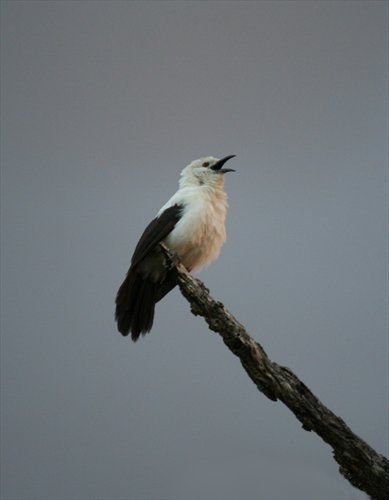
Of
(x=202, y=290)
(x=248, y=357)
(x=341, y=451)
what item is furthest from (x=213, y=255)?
(x=341, y=451)

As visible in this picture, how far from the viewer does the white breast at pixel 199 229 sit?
13.3 ft

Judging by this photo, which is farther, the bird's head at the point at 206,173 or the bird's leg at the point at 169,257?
the bird's head at the point at 206,173

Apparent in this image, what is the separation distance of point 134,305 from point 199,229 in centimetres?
81

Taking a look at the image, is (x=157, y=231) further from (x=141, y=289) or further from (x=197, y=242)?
(x=141, y=289)

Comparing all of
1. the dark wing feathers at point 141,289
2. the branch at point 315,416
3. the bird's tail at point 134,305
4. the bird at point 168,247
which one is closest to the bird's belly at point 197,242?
the bird at point 168,247

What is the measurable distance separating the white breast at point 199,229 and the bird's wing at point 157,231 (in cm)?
5

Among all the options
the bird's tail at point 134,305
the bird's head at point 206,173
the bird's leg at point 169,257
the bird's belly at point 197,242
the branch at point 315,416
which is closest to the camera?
the branch at point 315,416

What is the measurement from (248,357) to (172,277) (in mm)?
1487

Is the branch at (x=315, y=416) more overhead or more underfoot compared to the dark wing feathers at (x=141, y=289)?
more underfoot

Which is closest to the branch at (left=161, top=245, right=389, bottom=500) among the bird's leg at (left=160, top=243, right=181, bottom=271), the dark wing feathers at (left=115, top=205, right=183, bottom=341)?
the bird's leg at (left=160, top=243, right=181, bottom=271)

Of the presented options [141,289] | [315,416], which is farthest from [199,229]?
[315,416]

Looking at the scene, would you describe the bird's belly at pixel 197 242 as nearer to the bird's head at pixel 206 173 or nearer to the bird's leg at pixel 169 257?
the bird's leg at pixel 169 257

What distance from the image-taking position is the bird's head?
4516mm

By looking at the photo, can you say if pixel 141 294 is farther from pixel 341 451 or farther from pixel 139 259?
pixel 341 451
